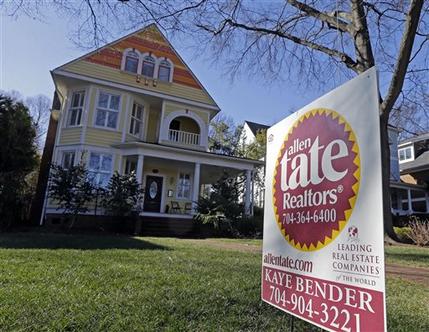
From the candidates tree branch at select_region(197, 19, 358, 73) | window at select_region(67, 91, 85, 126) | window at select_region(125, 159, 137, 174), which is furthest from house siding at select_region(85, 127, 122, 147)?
tree branch at select_region(197, 19, 358, 73)

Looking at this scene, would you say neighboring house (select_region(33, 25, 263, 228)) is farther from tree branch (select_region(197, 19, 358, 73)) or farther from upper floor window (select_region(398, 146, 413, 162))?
upper floor window (select_region(398, 146, 413, 162))

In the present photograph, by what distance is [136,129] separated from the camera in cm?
1655

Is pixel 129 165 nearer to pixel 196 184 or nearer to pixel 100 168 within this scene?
pixel 100 168

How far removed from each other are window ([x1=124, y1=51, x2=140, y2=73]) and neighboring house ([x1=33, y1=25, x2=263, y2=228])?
0.05 metres

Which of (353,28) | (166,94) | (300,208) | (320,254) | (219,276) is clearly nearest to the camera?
(320,254)

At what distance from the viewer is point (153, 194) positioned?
16.5m

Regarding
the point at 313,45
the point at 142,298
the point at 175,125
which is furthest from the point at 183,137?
the point at 142,298

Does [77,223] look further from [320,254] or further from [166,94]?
[320,254]

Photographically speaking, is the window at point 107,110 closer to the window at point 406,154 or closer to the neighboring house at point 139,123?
the neighboring house at point 139,123

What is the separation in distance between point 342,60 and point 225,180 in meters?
6.35

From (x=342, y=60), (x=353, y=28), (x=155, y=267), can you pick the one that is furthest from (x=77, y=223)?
(x=353, y=28)

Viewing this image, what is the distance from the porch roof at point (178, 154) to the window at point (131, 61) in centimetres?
401

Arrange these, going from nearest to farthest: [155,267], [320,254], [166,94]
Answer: [320,254] < [155,267] < [166,94]

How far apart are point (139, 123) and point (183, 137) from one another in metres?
2.27
